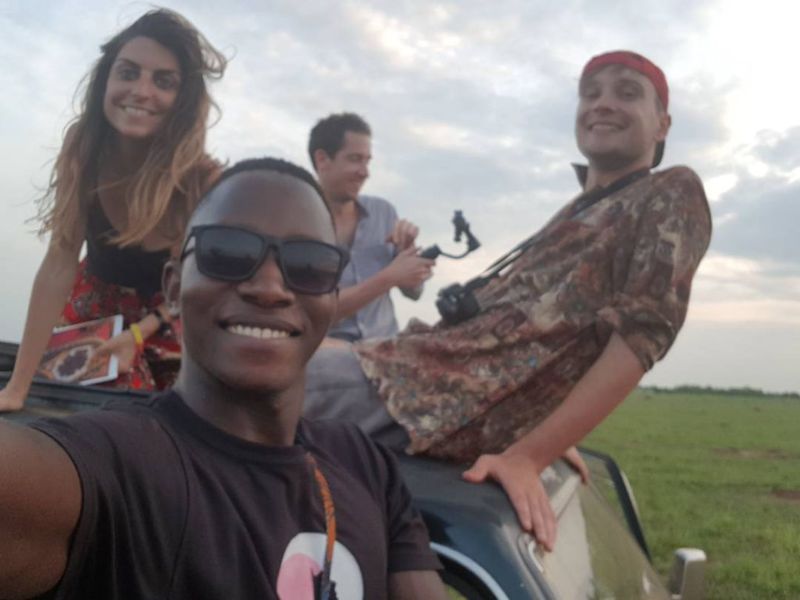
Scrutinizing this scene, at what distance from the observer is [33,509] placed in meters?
1.14

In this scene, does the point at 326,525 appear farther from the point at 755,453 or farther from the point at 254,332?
the point at 755,453

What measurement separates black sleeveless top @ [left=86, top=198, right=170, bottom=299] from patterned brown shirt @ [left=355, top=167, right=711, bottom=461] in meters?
0.84

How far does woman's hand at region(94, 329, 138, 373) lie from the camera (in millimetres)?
2959

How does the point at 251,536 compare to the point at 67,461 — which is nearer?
the point at 67,461

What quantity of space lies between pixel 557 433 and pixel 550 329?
281 mm

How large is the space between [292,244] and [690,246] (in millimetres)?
1259

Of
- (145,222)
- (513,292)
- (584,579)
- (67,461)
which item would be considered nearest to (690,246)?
(513,292)

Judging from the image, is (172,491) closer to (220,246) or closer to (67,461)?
(67,461)

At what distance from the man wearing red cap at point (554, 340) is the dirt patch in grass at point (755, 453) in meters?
18.4

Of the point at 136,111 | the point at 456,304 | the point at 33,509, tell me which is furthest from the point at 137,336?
the point at 33,509

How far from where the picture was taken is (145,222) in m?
2.99

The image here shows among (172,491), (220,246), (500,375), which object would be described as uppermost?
(220,246)

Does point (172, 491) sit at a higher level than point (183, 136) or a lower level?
lower

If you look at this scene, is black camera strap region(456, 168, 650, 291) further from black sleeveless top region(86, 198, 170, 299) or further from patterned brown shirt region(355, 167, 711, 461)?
black sleeveless top region(86, 198, 170, 299)
